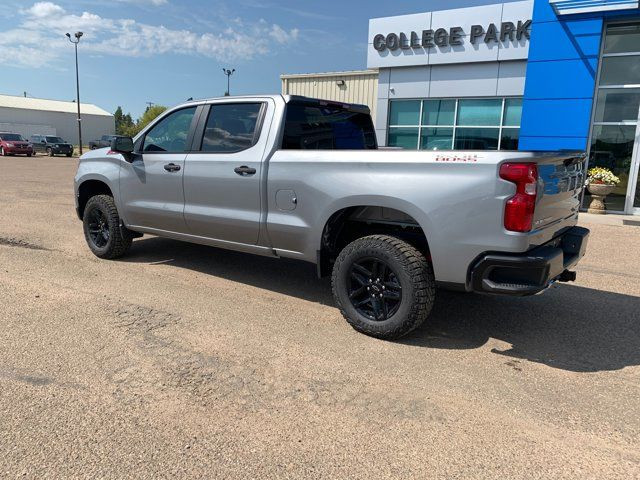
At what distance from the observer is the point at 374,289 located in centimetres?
410

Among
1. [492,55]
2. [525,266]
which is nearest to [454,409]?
[525,266]

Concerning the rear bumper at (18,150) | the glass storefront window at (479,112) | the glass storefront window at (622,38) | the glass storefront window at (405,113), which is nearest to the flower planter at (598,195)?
the glass storefront window at (622,38)

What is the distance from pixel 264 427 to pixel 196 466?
459mm

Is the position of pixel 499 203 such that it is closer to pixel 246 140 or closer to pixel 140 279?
pixel 246 140

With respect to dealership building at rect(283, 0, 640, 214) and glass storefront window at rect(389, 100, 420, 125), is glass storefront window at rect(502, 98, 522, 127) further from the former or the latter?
glass storefront window at rect(389, 100, 420, 125)

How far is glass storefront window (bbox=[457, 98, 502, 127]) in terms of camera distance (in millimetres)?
16156

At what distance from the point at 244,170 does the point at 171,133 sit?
4.46 ft

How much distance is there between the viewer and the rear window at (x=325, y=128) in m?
4.79

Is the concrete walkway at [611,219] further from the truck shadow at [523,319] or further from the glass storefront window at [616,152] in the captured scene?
the truck shadow at [523,319]

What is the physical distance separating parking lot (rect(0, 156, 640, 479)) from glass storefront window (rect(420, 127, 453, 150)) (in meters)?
12.0

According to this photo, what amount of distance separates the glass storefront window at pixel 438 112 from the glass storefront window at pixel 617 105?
503cm

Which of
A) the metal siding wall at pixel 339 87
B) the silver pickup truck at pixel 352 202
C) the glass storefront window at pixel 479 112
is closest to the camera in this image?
the silver pickup truck at pixel 352 202

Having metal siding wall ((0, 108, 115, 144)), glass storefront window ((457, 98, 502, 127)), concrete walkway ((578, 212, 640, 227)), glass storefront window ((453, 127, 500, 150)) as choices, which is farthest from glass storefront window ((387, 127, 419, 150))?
metal siding wall ((0, 108, 115, 144))

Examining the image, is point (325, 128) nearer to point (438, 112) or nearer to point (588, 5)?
point (588, 5)
